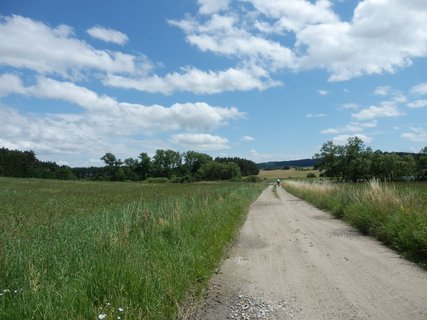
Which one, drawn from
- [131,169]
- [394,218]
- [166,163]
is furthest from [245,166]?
[394,218]

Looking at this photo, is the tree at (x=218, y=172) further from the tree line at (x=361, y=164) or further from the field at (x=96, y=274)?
the field at (x=96, y=274)

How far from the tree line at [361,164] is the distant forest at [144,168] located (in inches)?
1934

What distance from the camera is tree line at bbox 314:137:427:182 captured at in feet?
294

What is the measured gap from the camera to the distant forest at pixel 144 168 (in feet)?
463

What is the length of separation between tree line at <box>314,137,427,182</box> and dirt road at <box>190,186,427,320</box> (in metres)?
78.9

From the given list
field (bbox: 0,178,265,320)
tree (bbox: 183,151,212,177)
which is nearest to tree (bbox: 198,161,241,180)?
tree (bbox: 183,151,212,177)

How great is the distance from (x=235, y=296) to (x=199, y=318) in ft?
3.52

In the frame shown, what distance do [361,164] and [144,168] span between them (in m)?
93.5

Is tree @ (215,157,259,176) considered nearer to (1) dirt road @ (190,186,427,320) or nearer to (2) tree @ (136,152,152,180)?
(2) tree @ (136,152,152,180)

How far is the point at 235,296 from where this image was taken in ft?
20.5

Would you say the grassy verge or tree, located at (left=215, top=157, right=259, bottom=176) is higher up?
tree, located at (left=215, top=157, right=259, bottom=176)

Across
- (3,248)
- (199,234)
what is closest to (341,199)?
(199,234)

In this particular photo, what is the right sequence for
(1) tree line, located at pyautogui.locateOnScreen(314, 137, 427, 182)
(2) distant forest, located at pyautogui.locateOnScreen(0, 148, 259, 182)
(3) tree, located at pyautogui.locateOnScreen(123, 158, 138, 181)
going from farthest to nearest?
(3) tree, located at pyautogui.locateOnScreen(123, 158, 138, 181) → (2) distant forest, located at pyautogui.locateOnScreen(0, 148, 259, 182) → (1) tree line, located at pyautogui.locateOnScreen(314, 137, 427, 182)

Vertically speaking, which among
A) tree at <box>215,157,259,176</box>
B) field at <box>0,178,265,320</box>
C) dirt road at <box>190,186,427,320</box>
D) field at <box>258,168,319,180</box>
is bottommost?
dirt road at <box>190,186,427,320</box>
